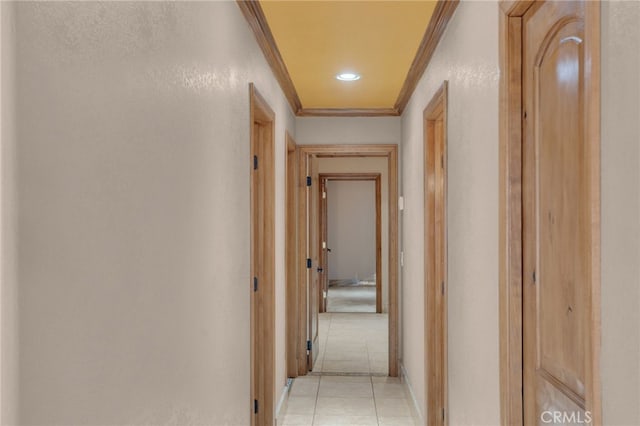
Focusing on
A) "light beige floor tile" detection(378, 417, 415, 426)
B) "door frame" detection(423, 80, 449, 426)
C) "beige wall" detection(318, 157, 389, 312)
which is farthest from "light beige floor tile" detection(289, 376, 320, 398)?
"beige wall" detection(318, 157, 389, 312)

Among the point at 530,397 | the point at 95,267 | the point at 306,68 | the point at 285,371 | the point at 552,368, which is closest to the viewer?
the point at 95,267

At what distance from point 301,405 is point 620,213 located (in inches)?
138

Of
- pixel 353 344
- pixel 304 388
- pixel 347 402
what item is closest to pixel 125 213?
pixel 347 402

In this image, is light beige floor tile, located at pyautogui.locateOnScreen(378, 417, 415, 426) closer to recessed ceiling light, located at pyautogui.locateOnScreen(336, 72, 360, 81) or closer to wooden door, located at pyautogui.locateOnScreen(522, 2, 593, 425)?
wooden door, located at pyautogui.locateOnScreen(522, 2, 593, 425)

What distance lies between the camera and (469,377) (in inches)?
85.3

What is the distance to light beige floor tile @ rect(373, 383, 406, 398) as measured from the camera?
434 cm

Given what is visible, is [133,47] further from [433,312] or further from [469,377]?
[433,312]

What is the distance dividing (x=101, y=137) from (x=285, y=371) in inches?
139

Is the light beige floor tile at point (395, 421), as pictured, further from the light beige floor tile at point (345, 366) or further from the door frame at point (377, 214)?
the door frame at point (377, 214)

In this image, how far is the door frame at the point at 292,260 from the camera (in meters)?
4.59

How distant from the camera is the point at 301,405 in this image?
4105mm

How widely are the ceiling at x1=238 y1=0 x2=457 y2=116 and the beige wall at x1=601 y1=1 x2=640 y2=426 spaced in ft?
4.94

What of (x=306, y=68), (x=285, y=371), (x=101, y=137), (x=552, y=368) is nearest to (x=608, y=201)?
(x=552, y=368)

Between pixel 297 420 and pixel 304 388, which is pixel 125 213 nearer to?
pixel 297 420
